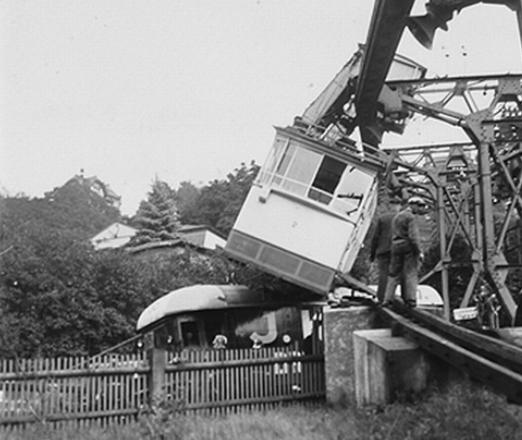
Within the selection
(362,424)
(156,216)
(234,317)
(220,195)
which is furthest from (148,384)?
(220,195)

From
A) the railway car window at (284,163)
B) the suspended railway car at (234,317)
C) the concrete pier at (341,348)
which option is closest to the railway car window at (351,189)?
the railway car window at (284,163)

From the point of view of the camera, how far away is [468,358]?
20.7 feet

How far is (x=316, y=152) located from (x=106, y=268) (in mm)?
14058

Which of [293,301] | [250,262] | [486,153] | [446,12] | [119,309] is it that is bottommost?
[119,309]

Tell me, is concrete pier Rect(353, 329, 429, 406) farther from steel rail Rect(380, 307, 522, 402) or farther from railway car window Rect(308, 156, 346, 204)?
railway car window Rect(308, 156, 346, 204)

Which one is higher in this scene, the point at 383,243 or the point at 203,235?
the point at 383,243

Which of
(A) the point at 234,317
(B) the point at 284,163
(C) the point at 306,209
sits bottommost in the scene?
(A) the point at 234,317

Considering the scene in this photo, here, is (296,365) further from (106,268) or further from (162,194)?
(162,194)

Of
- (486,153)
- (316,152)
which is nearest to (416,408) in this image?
(316,152)

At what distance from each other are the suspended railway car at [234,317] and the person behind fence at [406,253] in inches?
131

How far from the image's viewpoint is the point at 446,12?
34.1 ft

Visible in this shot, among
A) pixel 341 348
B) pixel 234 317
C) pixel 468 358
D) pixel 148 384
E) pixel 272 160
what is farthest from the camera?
pixel 272 160

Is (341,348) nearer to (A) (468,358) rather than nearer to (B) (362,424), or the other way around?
(B) (362,424)

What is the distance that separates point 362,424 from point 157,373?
313cm
